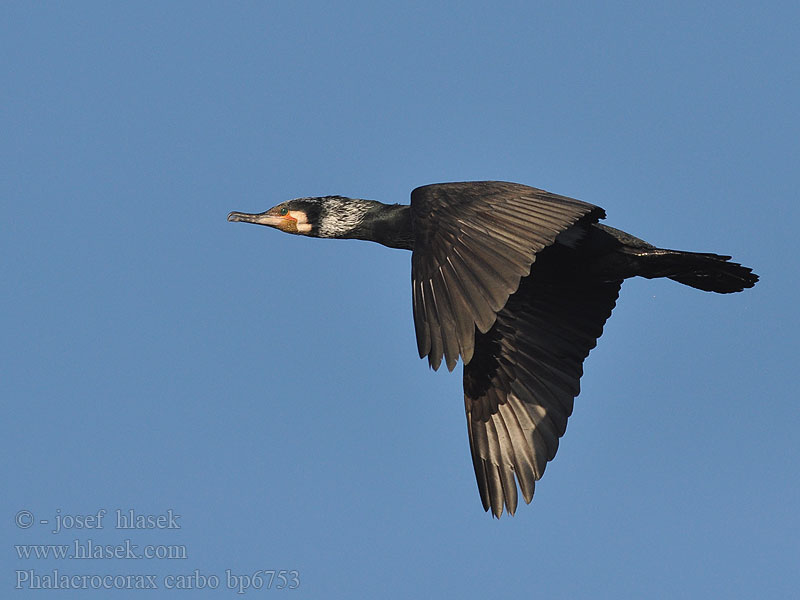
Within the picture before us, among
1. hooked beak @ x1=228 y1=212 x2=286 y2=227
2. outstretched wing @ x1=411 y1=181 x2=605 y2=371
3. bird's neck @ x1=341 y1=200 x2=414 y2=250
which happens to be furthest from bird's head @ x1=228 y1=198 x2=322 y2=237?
outstretched wing @ x1=411 y1=181 x2=605 y2=371

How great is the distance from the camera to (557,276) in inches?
413

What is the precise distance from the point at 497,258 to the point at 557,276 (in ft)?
8.53

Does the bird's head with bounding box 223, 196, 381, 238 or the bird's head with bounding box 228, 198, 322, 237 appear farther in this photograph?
the bird's head with bounding box 228, 198, 322, 237

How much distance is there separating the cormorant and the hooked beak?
0.01 m

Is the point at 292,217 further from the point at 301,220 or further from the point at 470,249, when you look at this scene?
the point at 470,249

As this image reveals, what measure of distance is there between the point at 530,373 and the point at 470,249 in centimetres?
282

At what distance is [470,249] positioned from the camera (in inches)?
320

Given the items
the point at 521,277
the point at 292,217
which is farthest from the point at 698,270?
the point at 292,217

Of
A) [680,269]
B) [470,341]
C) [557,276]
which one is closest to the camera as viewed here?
[470,341]

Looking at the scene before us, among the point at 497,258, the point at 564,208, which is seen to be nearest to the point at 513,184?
the point at 564,208

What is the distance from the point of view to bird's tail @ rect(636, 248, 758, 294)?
9.66 m

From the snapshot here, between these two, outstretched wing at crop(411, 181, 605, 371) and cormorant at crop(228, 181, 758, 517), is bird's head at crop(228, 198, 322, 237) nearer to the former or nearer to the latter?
cormorant at crop(228, 181, 758, 517)

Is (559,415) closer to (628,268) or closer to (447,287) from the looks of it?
(628,268)

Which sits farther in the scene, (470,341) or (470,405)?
(470,405)
